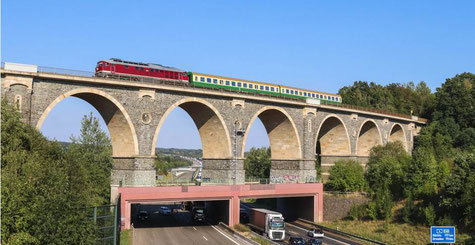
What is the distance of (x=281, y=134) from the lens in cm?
7925

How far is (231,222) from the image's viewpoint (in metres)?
62.3

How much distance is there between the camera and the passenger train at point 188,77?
58.0m

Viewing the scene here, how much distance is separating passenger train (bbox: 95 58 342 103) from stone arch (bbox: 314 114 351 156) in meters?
8.85

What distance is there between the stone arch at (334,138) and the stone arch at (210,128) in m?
26.4

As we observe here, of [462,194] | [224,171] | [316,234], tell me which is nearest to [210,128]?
[224,171]

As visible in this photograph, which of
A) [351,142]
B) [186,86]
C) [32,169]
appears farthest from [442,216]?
[32,169]

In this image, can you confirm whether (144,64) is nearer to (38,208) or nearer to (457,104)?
(38,208)

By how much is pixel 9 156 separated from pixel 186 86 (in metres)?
32.7

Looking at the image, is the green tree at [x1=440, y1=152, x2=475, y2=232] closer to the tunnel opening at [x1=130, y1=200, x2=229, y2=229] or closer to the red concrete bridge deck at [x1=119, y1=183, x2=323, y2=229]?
the red concrete bridge deck at [x1=119, y1=183, x2=323, y2=229]

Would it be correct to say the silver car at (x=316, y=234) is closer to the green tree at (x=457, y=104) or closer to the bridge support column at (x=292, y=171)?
the bridge support column at (x=292, y=171)

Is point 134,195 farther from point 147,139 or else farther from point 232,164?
point 232,164

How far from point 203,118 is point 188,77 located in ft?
22.4

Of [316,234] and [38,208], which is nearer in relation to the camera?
[38,208]

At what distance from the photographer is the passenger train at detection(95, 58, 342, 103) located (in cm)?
5803
